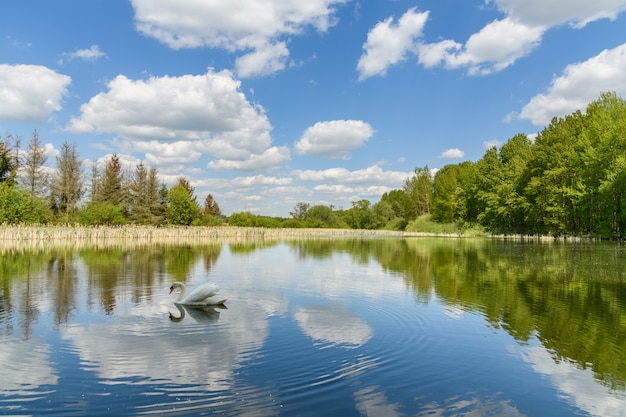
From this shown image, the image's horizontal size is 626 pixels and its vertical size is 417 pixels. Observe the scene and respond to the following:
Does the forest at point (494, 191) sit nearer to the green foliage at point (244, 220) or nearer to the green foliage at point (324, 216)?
the green foliage at point (244, 220)

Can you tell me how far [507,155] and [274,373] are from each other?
86.5 meters

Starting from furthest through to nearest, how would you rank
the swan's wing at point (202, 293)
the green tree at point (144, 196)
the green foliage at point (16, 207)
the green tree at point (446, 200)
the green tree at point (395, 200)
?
the green tree at point (395, 200) → the green tree at point (446, 200) → the green tree at point (144, 196) → the green foliage at point (16, 207) → the swan's wing at point (202, 293)

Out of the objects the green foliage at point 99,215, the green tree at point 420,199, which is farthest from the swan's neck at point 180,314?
the green tree at point 420,199

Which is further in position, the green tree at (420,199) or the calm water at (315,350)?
the green tree at (420,199)

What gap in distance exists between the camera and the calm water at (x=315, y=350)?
5.82 m

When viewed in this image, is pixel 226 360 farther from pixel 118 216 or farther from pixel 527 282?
pixel 118 216

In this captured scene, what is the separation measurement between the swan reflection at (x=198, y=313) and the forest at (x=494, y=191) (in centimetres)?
4771

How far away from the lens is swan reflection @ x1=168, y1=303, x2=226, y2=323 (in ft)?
35.2

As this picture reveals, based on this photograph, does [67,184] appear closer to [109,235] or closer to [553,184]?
[109,235]

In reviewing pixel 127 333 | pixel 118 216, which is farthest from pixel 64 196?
pixel 127 333

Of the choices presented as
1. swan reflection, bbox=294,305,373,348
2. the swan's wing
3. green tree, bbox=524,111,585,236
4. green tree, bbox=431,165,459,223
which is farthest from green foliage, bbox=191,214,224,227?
swan reflection, bbox=294,305,373,348

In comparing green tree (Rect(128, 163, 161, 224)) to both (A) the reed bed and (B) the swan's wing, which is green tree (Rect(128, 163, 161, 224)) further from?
(B) the swan's wing

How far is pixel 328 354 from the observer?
25.8 ft

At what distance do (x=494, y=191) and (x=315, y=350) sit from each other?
7730cm
